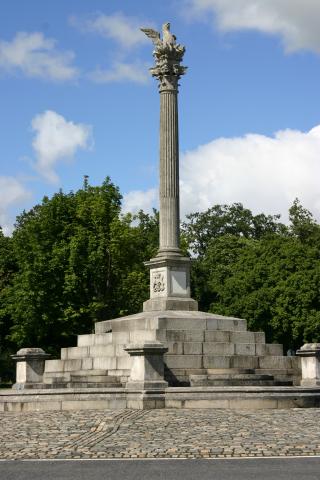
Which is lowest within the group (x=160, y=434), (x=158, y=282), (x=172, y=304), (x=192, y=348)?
(x=160, y=434)

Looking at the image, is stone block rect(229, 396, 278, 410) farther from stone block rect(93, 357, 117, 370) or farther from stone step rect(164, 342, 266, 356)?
Answer: stone block rect(93, 357, 117, 370)

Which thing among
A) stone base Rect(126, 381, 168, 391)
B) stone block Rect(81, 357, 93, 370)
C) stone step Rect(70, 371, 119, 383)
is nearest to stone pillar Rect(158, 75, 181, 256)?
stone block Rect(81, 357, 93, 370)

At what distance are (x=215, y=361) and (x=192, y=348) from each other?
847mm

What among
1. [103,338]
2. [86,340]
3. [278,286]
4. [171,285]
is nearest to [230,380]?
[103,338]

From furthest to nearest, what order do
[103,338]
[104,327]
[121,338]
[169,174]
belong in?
[169,174], [104,327], [103,338], [121,338]

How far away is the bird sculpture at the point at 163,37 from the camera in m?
30.9

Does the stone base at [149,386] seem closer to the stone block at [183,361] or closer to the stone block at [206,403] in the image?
the stone block at [206,403]

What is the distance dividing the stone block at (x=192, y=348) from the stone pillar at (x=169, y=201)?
305 centimetres

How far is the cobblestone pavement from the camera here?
13.9 m

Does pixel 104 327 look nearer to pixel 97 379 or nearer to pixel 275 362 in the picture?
pixel 97 379

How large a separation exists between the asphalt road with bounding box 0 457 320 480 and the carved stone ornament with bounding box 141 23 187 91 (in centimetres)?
1951

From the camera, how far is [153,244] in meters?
58.9

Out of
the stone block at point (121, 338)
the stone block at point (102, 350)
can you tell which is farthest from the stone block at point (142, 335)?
the stone block at point (102, 350)

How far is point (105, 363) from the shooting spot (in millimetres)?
26328
